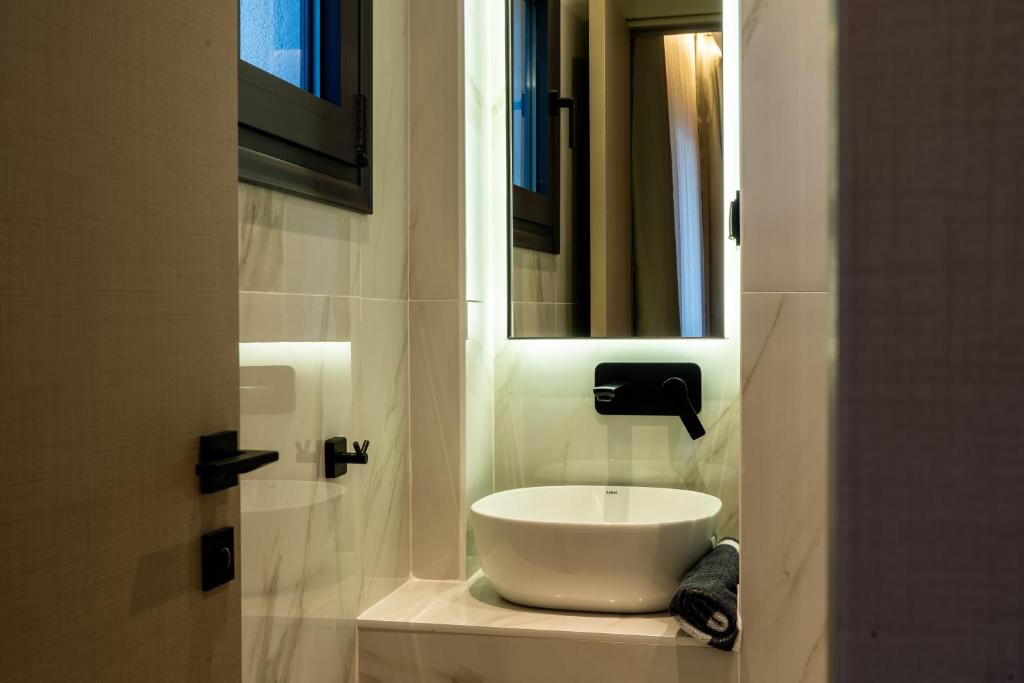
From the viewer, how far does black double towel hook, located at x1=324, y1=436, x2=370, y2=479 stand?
155 cm

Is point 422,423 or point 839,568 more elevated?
point 839,568

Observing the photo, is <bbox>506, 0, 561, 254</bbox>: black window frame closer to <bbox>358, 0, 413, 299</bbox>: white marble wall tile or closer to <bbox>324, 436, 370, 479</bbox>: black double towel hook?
<bbox>358, 0, 413, 299</bbox>: white marble wall tile

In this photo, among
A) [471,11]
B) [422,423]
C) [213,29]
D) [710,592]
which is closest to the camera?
[213,29]

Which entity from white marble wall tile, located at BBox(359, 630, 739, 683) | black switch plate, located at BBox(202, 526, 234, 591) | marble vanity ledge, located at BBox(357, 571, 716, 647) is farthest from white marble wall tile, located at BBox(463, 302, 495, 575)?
black switch plate, located at BBox(202, 526, 234, 591)

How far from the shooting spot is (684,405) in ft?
6.15

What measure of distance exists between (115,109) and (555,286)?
4.36ft

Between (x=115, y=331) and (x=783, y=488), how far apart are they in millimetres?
1135

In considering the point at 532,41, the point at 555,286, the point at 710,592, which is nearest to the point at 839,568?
the point at 710,592

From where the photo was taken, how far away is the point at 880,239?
18cm

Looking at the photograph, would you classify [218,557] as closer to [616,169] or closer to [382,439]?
[382,439]

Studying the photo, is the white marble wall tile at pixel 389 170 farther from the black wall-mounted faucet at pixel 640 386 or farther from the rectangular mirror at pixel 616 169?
the black wall-mounted faucet at pixel 640 386

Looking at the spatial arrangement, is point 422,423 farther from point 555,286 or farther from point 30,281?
point 30,281

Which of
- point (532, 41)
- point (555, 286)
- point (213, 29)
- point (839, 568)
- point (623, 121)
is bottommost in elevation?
point (839, 568)

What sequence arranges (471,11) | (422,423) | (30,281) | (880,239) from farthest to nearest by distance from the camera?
(471,11), (422,423), (30,281), (880,239)
